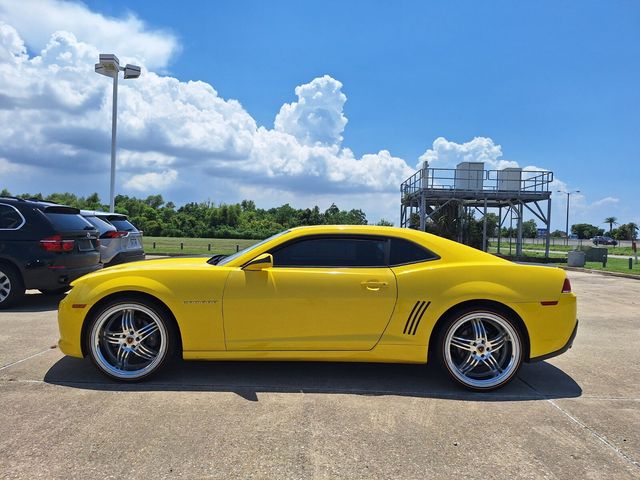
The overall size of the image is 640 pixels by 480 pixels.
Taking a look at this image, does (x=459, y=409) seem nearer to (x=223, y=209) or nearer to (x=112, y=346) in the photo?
(x=112, y=346)

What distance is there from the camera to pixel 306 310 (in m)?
3.73

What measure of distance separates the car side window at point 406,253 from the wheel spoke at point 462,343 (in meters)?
0.71

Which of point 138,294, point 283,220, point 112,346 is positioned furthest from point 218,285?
point 283,220

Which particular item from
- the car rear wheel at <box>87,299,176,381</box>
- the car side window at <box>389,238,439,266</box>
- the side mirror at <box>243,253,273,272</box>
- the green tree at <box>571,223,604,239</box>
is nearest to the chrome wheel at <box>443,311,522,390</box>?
the car side window at <box>389,238,439,266</box>

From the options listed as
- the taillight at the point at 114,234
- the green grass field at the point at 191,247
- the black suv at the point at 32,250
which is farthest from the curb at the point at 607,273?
the black suv at the point at 32,250

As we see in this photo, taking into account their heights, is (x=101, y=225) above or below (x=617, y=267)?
above

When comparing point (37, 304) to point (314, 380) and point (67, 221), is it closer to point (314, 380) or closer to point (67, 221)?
point (67, 221)

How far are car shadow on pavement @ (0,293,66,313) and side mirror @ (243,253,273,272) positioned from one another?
4.70 m

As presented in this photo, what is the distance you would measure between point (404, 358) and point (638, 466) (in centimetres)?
166

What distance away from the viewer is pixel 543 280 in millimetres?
3830

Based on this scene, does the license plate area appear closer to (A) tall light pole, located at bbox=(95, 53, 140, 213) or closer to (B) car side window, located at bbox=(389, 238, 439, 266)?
(B) car side window, located at bbox=(389, 238, 439, 266)

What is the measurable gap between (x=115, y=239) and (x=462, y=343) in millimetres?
7105

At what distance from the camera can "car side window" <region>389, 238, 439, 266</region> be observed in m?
3.94

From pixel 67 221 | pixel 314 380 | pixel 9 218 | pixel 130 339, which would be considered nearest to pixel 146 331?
pixel 130 339
